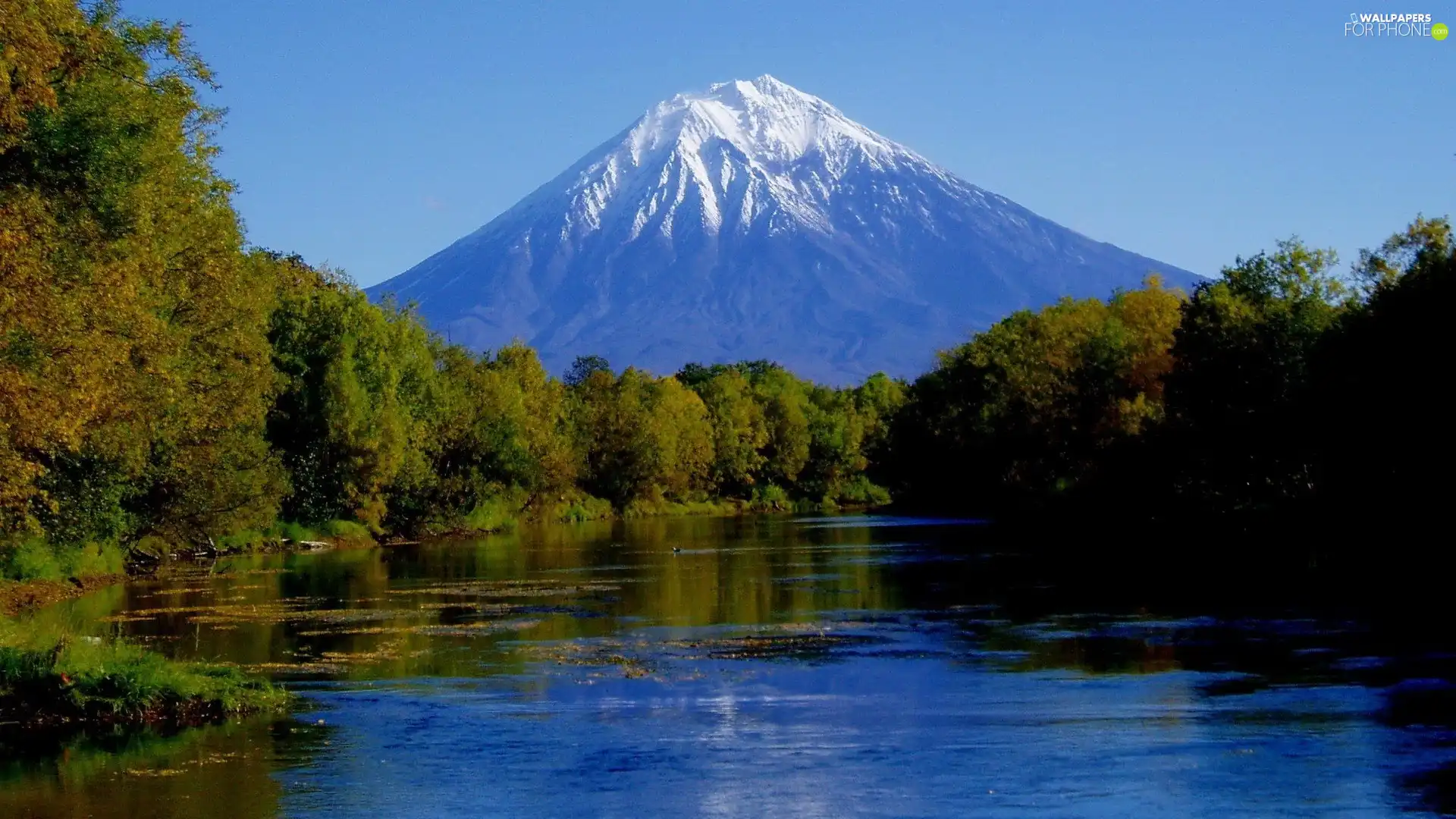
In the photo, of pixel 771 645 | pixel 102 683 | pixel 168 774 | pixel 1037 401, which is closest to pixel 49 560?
pixel 771 645

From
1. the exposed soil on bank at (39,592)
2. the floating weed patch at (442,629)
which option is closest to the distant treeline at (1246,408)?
the floating weed patch at (442,629)

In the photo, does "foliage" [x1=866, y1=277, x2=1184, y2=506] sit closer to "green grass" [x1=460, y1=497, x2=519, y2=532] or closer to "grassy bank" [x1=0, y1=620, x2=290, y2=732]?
"green grass" [x1=460, y1=497, x2=519, y2=532]

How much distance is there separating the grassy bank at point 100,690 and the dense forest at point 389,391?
6.41 m

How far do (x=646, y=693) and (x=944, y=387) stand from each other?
108m

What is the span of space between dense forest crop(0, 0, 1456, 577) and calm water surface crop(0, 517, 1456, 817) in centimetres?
679

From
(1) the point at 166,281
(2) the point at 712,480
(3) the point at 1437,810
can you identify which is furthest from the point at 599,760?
(2) the point at 712,480

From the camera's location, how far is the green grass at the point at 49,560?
152 ft

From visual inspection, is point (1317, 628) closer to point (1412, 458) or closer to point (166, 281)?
point (1412, 458)

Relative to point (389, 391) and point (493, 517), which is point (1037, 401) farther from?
point (389, 391)

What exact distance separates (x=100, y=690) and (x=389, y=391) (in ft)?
201

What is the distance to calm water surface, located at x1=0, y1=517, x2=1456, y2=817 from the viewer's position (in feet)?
61.7

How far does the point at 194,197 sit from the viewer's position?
4897 centimetres

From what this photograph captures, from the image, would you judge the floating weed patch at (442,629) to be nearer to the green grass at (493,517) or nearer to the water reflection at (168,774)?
the water reflection at (168,774)

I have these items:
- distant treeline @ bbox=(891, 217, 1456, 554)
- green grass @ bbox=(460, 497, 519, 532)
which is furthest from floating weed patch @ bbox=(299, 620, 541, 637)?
green grass @ bbox=(460, 497, 519, 532)
